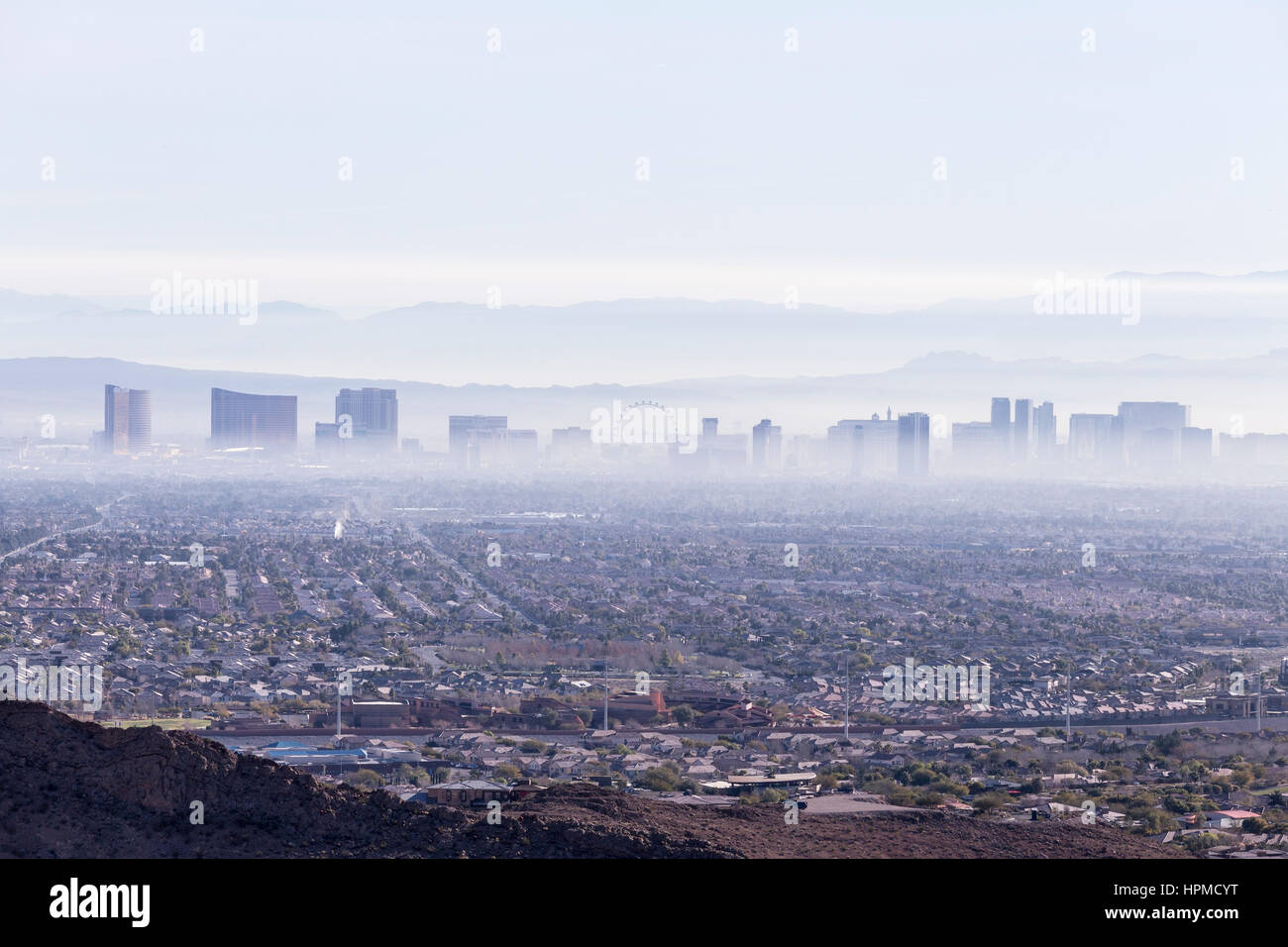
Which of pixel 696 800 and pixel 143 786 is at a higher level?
pixel 143 786

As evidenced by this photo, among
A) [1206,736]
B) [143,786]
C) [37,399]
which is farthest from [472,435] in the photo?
[143,786]

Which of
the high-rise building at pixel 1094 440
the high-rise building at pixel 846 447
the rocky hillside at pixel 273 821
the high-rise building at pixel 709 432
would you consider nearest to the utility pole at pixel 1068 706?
the rocky hillside at pixel 273 821

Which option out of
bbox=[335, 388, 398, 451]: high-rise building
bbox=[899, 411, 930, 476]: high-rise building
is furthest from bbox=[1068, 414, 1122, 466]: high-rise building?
bbox=[335, 388, 398, 451]: high-rise building

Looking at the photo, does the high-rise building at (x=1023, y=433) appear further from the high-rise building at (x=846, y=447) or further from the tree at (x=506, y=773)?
the tree at (x=506, y=773)

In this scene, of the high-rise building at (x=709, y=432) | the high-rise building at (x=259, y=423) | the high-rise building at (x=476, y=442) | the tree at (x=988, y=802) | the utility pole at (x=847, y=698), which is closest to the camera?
the tree at (x=988, y=802)
